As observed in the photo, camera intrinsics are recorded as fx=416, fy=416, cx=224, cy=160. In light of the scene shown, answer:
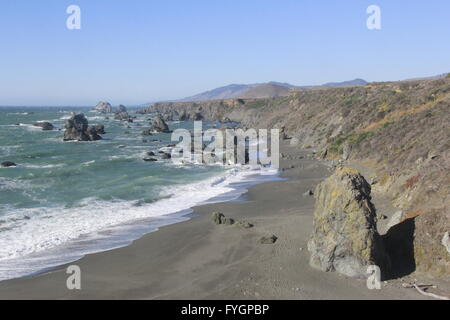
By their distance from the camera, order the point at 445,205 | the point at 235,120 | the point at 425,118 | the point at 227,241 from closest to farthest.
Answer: the point at 445,205 < the point at 227,241 < the point at 425,118 < the point at 235,120

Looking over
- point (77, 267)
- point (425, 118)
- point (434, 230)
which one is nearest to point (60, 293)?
point (77, 267)

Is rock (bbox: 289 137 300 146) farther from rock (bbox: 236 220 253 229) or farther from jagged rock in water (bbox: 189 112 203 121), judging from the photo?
jagged rock in water (bbox: 189 112 203 121)

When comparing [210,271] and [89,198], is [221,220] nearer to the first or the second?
[210,271]

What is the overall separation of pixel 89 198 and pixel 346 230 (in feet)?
65.0

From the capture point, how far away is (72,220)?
22.8 meters

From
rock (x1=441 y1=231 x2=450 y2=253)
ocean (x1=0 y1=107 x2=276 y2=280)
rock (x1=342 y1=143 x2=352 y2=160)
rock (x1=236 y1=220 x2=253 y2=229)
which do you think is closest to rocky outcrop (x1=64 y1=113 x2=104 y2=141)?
ocean (x1=0 y1=107 x2=276 y2=280)

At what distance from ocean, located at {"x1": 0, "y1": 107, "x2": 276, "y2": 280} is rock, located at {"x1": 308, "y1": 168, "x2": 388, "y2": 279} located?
30.3ft

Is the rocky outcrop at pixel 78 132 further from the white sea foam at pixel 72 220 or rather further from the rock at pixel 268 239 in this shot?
the rock at pixel 268 239

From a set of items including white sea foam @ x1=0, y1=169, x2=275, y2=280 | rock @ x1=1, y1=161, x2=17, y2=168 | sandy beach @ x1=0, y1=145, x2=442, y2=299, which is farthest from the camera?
rock @ x1=1, y1=161, x2=17, y2=168

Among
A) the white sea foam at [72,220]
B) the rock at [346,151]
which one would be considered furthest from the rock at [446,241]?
the rock at [346,151]

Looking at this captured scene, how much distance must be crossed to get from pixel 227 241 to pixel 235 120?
356ft

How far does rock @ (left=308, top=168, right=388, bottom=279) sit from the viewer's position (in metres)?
13.5

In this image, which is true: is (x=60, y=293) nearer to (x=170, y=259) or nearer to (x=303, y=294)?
(x=170, y=259)

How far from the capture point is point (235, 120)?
126 m
